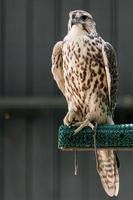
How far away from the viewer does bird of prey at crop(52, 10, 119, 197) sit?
127 inches

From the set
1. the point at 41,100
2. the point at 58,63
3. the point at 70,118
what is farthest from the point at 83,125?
the point at 41,100

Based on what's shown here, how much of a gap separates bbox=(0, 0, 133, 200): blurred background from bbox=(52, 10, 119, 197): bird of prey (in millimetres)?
1088

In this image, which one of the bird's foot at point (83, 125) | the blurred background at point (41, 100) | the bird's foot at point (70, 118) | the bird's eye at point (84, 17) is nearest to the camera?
the bird's foot at point (83, 125)

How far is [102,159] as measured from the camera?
3.28m

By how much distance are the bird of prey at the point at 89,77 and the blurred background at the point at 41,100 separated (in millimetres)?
1088

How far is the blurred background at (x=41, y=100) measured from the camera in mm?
4434

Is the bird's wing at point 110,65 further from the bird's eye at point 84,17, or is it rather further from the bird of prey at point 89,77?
the bird's eye at point 84,17

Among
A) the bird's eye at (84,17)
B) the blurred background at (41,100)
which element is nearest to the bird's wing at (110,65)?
the bird's eye at (84,17)

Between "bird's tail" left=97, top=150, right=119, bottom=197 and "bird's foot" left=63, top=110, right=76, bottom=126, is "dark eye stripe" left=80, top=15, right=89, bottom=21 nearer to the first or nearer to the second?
"bird's foot" left=63, top=110, right=76, bottom=126

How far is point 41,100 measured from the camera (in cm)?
441

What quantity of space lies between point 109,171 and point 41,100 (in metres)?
1.21

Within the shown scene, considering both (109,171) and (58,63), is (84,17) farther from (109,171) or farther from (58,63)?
(109,171)

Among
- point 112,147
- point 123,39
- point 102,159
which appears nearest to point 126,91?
point 123,39

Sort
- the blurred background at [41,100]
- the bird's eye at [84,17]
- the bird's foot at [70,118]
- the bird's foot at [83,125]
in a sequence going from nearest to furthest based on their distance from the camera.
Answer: the bird's foot at [83,125] → the bird's foot at [70,118] → the bird's eye at [84,17] → the blurred background at [41,100]
